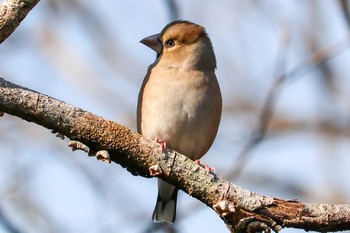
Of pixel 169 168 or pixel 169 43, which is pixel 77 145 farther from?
pixel 169 43

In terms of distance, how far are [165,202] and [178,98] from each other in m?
1.01

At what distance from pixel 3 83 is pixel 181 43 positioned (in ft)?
8.81

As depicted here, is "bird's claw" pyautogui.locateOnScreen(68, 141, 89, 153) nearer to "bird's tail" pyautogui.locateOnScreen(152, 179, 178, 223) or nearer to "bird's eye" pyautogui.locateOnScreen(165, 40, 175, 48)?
"bird's tail" pyautogui.locateOnScreen(152, 179, 178, 223)

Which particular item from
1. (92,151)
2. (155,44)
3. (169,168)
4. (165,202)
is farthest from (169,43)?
(92,151)

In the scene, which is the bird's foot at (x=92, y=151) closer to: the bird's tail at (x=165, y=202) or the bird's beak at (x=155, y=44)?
the bird's tail at (x=165, y=202)

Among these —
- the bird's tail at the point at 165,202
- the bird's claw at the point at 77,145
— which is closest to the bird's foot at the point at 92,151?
the bird's claw at the point at 77,145

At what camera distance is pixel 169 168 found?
436cm

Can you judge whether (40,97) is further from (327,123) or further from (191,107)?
(327,123)

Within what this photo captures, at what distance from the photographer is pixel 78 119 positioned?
4.12m

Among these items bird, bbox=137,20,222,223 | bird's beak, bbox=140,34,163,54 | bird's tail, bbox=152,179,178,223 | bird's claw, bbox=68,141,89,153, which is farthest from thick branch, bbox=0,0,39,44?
bird's tail, bbox=152,179,178,223

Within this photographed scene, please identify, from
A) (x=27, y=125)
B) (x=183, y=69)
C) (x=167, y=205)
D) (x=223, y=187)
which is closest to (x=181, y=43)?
(x=183, y=69)

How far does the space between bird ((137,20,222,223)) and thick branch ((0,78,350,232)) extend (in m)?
1.40

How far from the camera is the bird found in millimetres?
5922

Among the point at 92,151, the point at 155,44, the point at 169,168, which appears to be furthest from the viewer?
the point at 155,44
